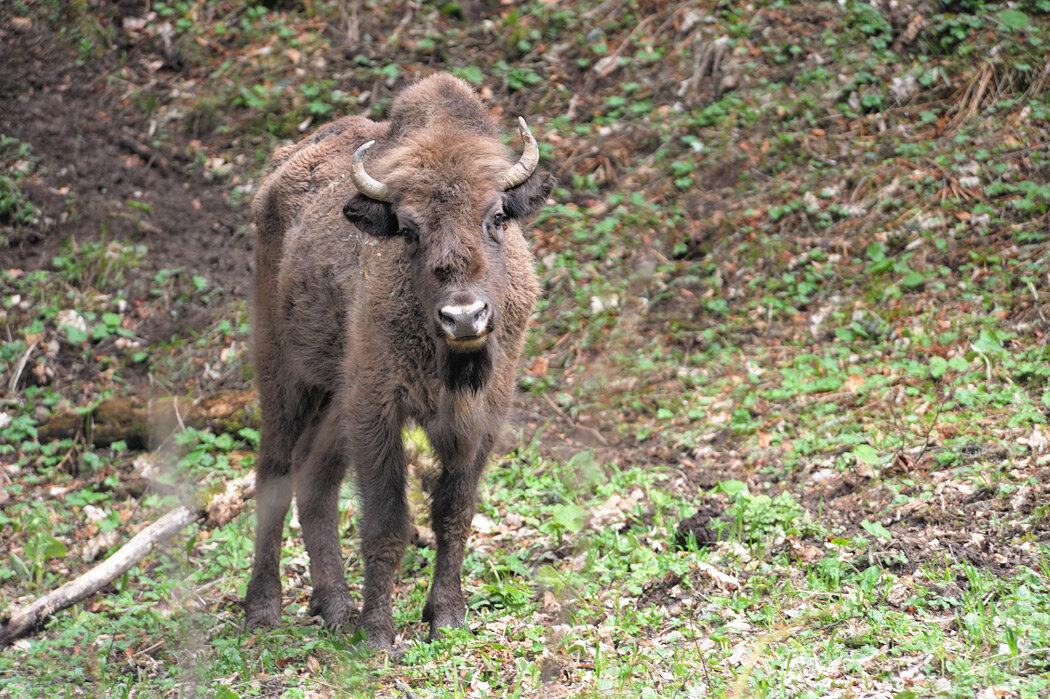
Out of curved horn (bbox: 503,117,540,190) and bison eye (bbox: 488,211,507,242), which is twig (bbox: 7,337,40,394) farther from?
curved horn (bbox: 503,117,540,190)

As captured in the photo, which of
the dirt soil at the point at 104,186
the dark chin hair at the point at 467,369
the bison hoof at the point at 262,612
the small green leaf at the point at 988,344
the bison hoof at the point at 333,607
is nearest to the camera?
the dark chin hair at the point at 467,369

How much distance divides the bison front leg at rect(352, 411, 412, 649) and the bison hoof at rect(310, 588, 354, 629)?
54 centimetres

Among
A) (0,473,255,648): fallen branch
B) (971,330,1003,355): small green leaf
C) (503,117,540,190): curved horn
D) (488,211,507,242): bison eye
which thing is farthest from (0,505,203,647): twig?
(971,330,1003,355): small green leaf

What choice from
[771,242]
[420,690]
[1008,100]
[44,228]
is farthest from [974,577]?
[44,228]

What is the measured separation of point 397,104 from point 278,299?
5.47 ft

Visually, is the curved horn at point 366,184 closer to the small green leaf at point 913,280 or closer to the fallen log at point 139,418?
the fallen log at point 139,418

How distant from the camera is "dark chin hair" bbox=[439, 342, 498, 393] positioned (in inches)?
224

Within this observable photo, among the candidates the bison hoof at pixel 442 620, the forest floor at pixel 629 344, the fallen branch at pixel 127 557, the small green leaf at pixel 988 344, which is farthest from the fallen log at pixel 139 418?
the small green leaf at pixel 988 344

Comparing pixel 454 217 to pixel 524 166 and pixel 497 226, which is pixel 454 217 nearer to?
pixel 497 226

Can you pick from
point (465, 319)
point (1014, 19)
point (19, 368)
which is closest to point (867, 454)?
point (465, 319)

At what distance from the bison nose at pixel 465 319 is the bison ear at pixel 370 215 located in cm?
90

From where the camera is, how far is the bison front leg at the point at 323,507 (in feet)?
22.4

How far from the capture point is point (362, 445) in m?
6.06

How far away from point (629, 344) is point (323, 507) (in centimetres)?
372
